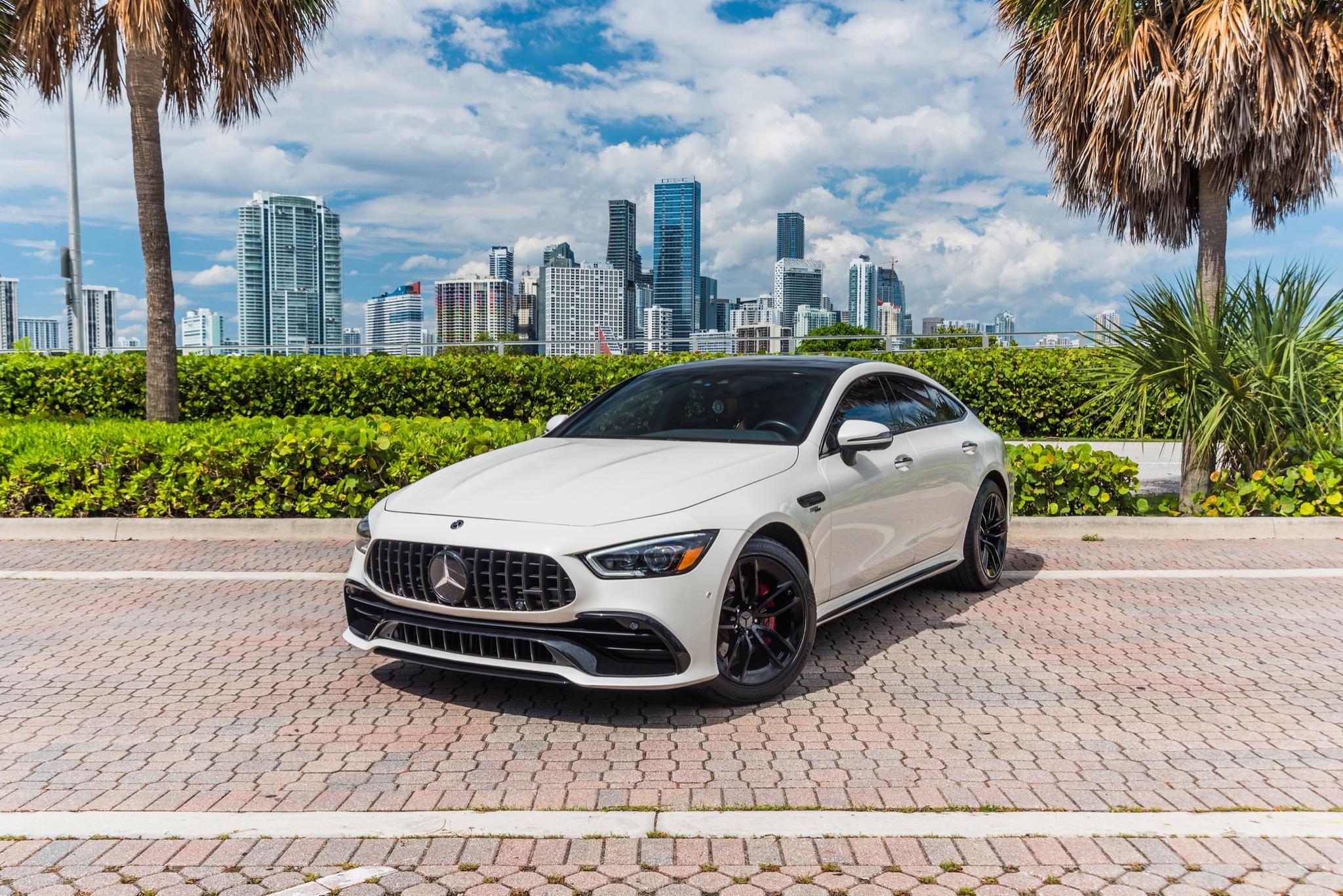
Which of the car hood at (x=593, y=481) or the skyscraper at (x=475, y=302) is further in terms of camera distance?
the skyscraper at (x=475, y=302)

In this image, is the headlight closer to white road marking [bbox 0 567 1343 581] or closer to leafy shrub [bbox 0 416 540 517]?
white road marking [bbox 0 567 1343 581]

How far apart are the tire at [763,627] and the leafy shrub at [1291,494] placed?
6.36 m

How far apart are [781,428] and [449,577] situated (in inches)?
77.2

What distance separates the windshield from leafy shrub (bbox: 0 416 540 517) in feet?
11.2

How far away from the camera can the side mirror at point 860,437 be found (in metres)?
5.41

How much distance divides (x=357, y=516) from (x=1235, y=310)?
7.88 m

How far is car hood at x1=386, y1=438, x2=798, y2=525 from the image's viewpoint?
462 cm

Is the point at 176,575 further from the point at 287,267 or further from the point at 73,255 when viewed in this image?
the point at 287,267

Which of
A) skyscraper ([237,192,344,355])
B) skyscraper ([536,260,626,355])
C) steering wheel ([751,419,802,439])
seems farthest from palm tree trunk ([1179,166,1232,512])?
skyscraper ([536,260,626,355])

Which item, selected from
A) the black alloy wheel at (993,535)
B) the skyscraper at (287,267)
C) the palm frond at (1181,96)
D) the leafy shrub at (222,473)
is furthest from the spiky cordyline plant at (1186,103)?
the skyscraper at (287,267)

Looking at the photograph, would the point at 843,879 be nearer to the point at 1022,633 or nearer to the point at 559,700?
the point at 559,700

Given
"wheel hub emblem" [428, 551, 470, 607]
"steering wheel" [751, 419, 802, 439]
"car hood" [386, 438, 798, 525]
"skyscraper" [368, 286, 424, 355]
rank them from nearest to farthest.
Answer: "wheel hub emblem" [428, 551, 470, 607] < "car hood" [386, 438, 798, 525] < "steering wheel" [751, 419, 802, 439] < "skyscraper" [368, 286, 424, 355]

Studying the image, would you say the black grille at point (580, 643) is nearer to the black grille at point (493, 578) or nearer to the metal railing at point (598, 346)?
the black grille at point (493, 578)

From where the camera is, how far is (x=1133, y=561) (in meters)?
8.36
